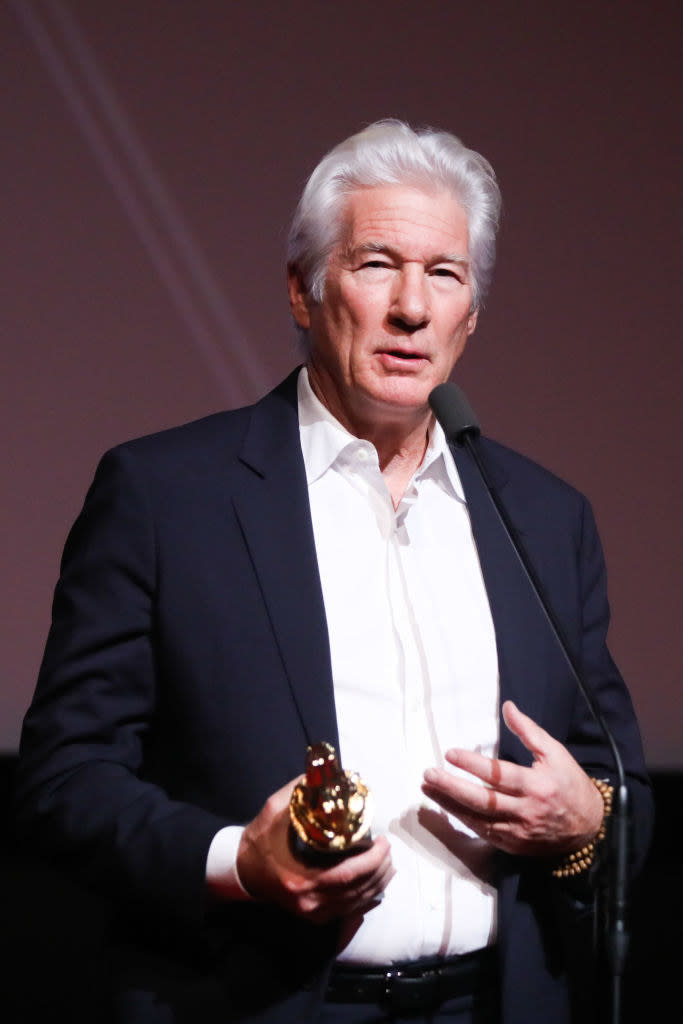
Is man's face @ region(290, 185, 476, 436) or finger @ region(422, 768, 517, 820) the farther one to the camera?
man's face @ region(290, 185, 476, 436)

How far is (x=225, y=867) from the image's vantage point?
56.8 inches

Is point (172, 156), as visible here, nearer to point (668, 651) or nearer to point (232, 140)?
point (232, 140)

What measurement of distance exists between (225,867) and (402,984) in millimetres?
294

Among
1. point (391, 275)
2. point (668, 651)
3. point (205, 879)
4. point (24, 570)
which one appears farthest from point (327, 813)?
point (668, 651)

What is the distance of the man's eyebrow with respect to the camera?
1.84 m

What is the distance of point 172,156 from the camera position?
320 centimetres

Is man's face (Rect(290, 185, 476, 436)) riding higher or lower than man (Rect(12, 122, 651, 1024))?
higher

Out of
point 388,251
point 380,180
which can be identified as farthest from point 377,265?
point 380,180

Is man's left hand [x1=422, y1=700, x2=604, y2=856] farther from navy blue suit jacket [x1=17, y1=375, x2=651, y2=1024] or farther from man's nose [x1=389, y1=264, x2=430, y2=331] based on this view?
man's nose [x1=389, y1=264, x2=430, y2=331]

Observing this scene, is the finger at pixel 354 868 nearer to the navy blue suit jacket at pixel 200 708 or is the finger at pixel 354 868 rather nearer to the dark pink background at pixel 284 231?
the navy blue suit jacket at pixel 200 708

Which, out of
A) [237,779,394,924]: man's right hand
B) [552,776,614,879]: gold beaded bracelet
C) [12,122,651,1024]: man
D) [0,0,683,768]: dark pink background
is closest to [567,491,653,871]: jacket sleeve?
[12,122,651,1024]: man

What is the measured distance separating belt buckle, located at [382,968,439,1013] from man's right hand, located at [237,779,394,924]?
21cm

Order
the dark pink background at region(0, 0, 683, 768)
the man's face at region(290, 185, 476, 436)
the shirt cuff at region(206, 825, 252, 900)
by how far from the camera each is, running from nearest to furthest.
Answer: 1. the shirt cuff at region(206, 825, 252, 900)
2. the man's face at region(290, 185, 476, 436)
3. the dark pink background at region(0, 0, 683, 768)

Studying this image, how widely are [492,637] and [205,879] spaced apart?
551mm
